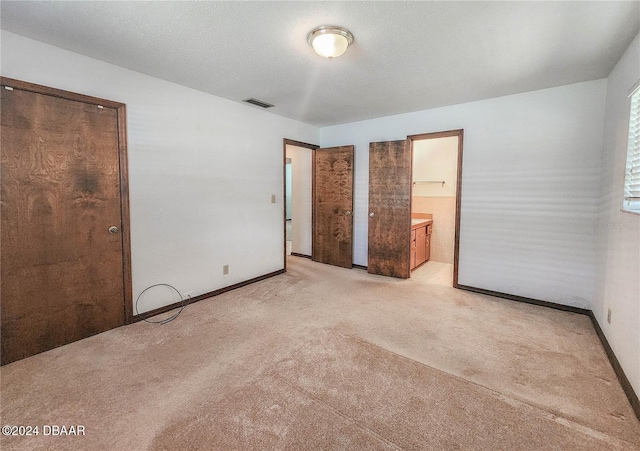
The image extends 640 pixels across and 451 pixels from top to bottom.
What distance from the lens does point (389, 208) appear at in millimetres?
4430

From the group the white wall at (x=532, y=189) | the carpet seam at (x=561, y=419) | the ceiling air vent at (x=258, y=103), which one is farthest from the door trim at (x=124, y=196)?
the white wall at (x=532, y=189)

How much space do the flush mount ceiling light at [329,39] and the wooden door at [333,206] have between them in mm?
2593

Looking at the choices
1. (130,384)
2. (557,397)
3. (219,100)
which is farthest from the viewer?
(219,100)

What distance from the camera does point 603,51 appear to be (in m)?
2.35

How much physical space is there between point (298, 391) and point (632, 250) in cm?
243

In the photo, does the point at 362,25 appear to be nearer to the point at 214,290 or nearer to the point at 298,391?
the point at 298,391

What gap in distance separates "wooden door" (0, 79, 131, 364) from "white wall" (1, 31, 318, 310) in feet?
0.50

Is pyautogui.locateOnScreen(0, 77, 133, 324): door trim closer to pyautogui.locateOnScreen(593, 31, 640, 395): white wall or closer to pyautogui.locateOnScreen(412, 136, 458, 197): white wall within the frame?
pyautogui.locateOnScreen(593, 31, 640, 395): white wall

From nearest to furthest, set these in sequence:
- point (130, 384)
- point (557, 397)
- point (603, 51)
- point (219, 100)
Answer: point (557, 397)
point (130, 384)
point (603, 51)
point (219, 100)

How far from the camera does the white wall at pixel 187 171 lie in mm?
2521

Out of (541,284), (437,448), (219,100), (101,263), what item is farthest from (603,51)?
(101,263)

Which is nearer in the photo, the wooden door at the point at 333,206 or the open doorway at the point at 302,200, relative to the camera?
the wooden door at the point at 333,206

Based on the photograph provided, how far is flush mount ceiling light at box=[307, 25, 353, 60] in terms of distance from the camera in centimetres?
207

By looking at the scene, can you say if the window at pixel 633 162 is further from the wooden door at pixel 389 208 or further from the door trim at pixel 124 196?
the door trim at pixel 124 196
